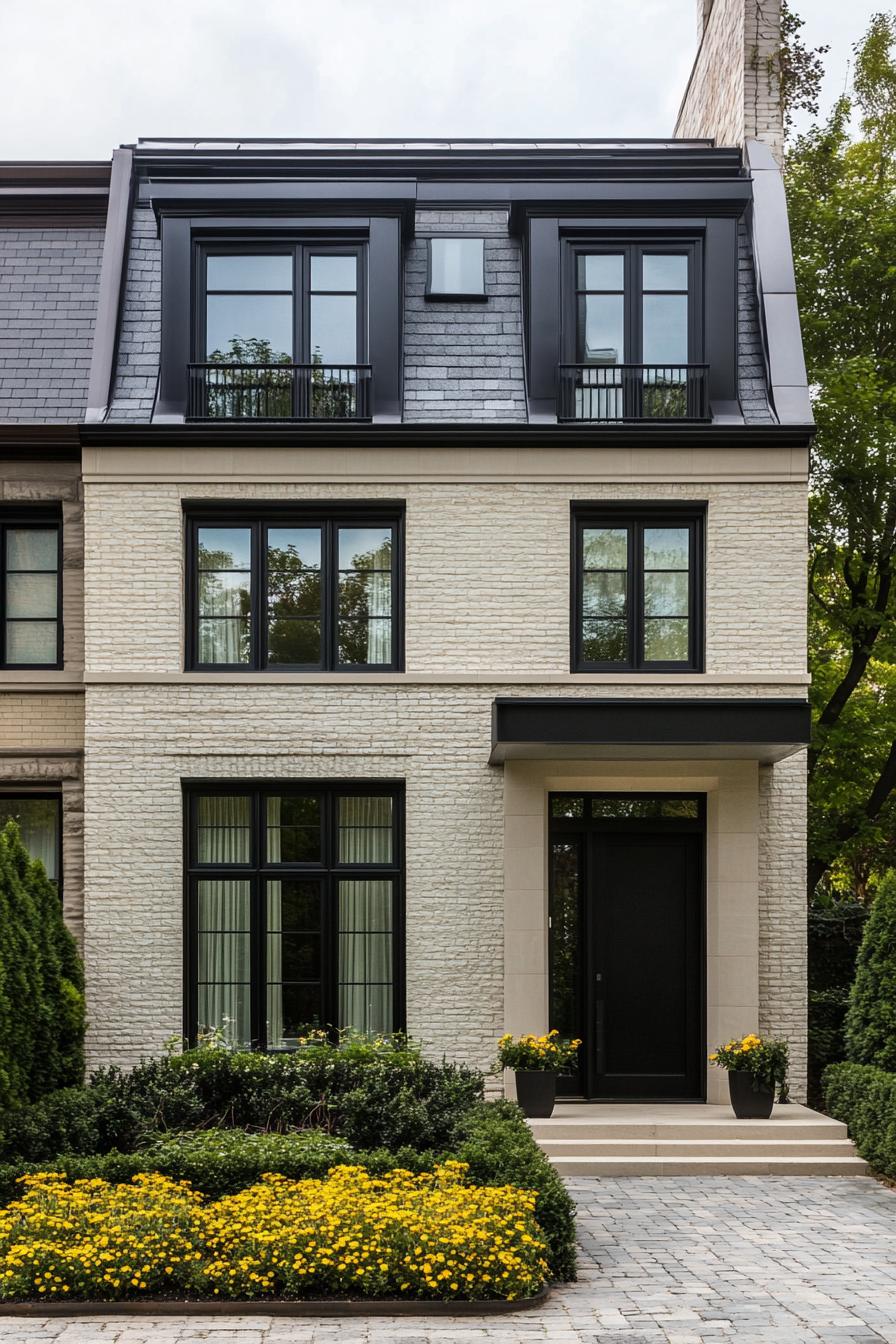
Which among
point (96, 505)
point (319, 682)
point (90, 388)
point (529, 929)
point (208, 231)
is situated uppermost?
point (208, 231)

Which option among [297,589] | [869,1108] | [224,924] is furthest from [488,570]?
[869,1108]

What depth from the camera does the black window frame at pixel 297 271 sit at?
15062 millimetres

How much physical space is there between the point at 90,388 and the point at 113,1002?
6.92 meters

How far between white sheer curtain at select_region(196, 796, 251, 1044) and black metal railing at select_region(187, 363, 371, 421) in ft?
14.8

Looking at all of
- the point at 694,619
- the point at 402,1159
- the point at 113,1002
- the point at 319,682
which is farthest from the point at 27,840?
the point at 694,619

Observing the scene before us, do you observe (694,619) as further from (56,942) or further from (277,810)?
(56,942)

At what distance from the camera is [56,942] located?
43.3 ft

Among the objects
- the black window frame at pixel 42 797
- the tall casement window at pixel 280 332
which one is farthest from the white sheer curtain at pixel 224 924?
the tall casement window at pixel 280 332

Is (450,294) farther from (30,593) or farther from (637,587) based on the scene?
(30,593)

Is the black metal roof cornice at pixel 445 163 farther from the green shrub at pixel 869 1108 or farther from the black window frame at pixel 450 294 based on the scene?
the green shrub at pixel 869 1108

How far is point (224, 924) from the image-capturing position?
47.6 ft

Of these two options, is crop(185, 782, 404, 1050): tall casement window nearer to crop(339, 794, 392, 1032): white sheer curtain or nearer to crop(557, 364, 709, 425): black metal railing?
crop(339, 794, 392, 1032): white sheer curtain

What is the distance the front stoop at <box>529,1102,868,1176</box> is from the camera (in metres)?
12.4

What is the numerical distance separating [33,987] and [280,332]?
25.8ft
